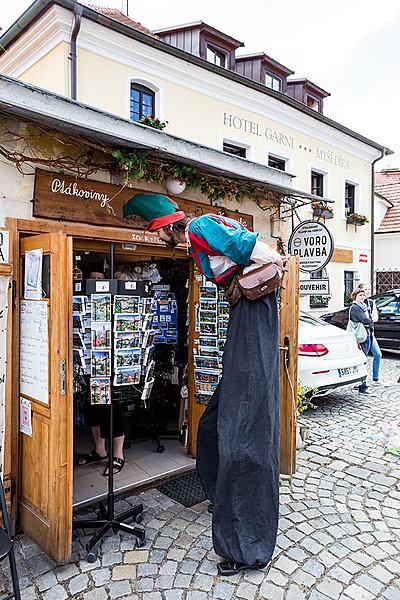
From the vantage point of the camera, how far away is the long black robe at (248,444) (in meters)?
2.92

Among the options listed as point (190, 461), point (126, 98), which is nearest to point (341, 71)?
point (126, 98)

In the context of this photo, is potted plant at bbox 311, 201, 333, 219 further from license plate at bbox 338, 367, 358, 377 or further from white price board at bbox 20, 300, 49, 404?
white price board at bbox 20, 300, 49, 404

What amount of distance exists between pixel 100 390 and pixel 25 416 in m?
0.60

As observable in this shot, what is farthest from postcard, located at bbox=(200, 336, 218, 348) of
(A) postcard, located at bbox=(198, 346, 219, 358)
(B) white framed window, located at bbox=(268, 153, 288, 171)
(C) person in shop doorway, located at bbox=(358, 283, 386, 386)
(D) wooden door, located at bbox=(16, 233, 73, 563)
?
(B) white framed window, located at bbox=(268, 153, 288, 171)

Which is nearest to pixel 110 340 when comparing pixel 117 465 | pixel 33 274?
pixel 33 274

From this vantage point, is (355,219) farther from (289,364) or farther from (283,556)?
(283,556)

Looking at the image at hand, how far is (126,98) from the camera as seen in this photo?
31.1 ft

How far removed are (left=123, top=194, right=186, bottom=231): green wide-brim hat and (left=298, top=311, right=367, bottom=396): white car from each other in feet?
10.5

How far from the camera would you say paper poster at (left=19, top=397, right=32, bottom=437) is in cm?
322

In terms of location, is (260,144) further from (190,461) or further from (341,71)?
(190,461)

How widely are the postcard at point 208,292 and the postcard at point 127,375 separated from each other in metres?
1.37

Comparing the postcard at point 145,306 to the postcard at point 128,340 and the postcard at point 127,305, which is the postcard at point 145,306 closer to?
the postcard at point 127,305

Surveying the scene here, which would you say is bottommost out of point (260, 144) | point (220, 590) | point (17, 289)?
point (220, 590)

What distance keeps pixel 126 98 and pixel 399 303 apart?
801 centimetres
